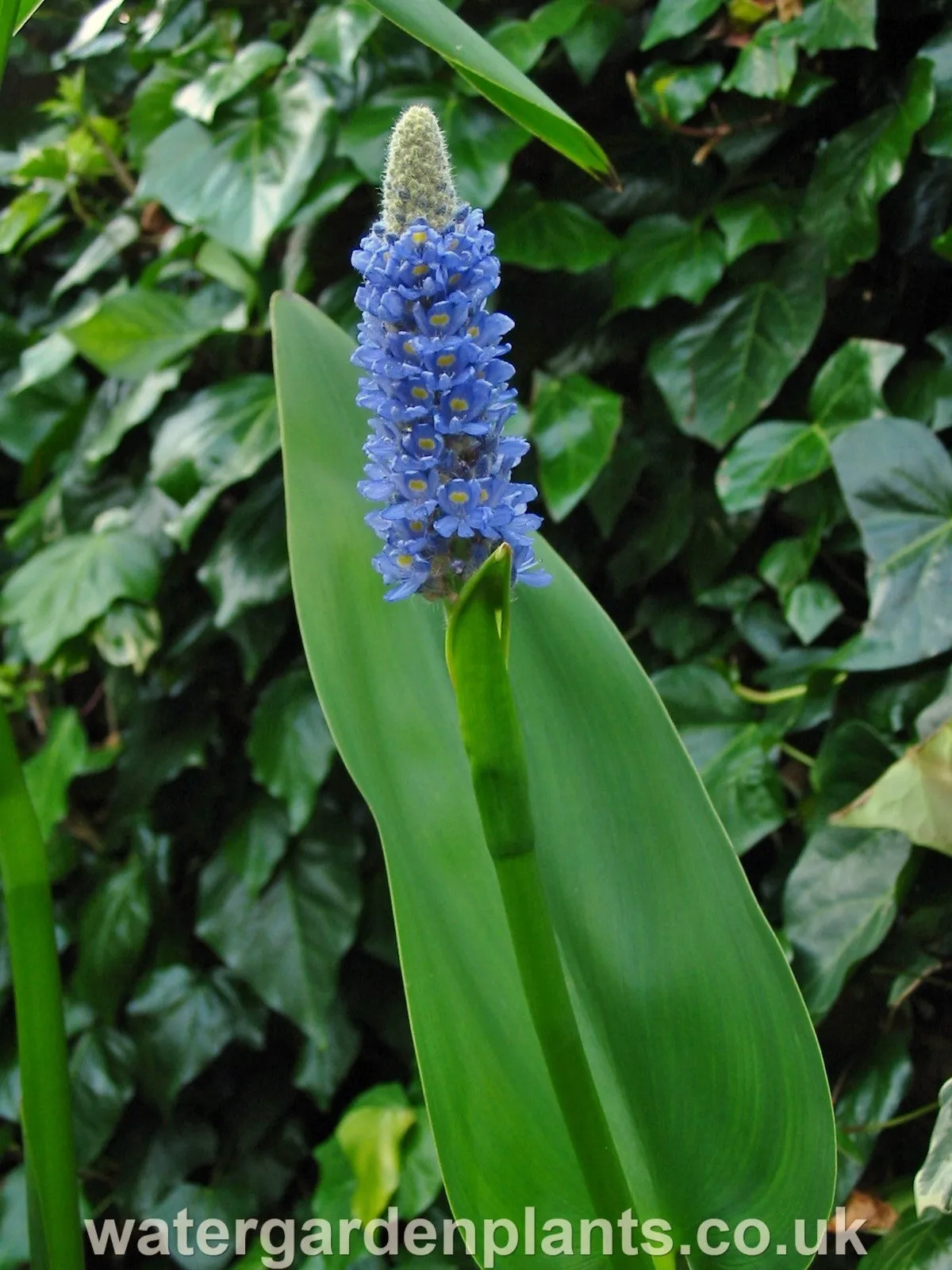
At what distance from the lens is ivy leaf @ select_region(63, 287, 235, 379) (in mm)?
1166

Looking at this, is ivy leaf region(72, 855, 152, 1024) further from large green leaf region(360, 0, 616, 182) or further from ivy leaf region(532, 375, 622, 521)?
large green leaf region(360, 0, 616, 182)

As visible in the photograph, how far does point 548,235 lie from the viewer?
104 cm

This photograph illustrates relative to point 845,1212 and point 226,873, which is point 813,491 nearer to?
point 845,1212

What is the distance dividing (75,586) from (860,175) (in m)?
0.82

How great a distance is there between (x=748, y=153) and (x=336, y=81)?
16.4 inches

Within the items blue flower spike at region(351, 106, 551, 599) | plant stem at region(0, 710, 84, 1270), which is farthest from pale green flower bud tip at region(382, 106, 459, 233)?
plant stem at region(0, 710, 84, 1270)

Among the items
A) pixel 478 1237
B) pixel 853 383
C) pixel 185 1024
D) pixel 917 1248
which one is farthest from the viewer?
pixel 185 1024

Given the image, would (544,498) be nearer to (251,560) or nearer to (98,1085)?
(251,560)

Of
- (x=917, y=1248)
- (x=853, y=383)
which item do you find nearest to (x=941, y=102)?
(x=853, y=383)

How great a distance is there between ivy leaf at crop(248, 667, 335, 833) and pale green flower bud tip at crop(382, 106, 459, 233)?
0.63 meters

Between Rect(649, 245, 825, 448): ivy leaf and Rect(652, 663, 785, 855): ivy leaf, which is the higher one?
Rect(649, 245, 825, 448): ivy leaf

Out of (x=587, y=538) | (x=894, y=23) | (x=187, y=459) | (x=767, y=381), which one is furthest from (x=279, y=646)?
(x=894, y=23)

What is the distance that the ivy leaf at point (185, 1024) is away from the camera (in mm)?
1122

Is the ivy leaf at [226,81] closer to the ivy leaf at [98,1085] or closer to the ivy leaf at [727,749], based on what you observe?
the ivy leaf at [727,749]
